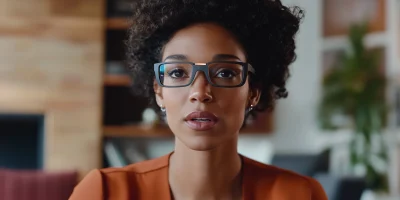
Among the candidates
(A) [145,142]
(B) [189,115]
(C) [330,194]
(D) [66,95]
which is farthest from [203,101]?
(A) [145,142]

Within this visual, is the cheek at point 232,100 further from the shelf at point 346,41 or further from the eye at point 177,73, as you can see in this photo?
the shelf at point 346,41

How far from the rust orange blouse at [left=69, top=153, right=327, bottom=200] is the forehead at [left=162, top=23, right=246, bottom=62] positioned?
210mm

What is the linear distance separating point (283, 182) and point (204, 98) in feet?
0.81

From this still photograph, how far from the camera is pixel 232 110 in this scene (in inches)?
37.3

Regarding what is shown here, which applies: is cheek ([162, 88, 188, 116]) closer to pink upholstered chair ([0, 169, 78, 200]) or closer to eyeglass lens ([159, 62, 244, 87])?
eyeglass lens ([159, 62, 244, 87])

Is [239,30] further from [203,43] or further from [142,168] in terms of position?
[142,168]

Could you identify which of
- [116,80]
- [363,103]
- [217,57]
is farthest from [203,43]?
[363,103]

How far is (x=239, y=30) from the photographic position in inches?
39.4

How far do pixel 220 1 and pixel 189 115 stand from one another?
21 cm

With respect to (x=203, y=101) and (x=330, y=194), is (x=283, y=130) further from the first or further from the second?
(x=203, y=101)

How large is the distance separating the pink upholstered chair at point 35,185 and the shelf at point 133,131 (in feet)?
6.38

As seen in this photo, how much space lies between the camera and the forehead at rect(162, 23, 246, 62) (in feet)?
3.10

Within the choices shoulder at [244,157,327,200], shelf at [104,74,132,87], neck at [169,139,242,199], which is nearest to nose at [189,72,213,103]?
neck at [169,139,242,199]

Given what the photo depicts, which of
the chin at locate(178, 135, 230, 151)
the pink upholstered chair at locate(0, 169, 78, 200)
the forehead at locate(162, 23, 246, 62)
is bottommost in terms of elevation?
the pink upholstered chair at locate(0, 169, 78, 200)
